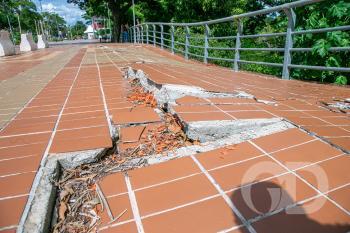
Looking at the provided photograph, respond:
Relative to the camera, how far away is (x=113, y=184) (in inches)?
60.2

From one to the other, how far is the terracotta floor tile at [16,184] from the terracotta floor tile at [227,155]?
866mm

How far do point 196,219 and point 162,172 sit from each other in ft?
1.29

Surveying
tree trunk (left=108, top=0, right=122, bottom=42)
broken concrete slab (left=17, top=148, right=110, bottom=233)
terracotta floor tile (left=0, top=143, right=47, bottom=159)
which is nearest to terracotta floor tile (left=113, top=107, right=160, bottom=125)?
broken concrete slab (left=17, top=148, right=110, bottom=233)

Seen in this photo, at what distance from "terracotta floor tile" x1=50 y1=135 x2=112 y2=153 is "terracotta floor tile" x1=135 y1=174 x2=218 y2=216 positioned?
0.53 m

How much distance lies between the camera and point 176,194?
138cm

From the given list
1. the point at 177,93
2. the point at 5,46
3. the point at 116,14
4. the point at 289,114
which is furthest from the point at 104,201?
the point at 116,14

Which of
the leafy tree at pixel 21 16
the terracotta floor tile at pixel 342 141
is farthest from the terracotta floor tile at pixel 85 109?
the leafy tree at pixel 21 16

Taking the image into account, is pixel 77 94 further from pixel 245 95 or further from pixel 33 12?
pixel 33 12

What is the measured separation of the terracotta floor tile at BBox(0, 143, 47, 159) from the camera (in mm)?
1765

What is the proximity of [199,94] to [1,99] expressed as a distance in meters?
2.33

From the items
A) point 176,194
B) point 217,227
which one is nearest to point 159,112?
point 176,194

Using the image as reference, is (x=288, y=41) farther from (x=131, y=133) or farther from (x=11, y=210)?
(x=11, y=210)

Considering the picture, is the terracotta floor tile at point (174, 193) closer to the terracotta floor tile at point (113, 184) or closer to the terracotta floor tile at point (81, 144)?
the terracotta floor tile at point (113, 184)

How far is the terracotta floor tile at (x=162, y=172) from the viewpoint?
1510mm
